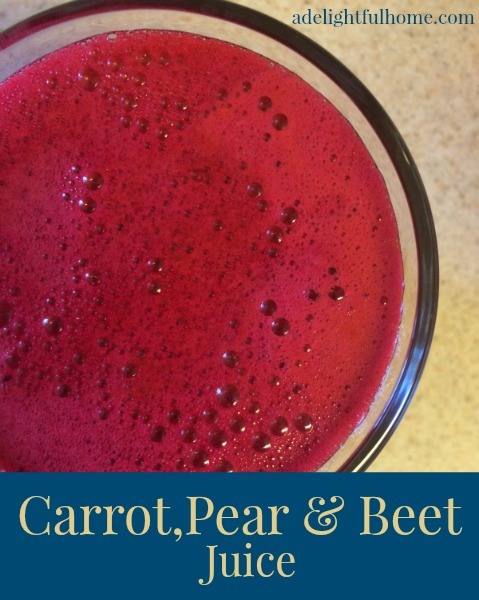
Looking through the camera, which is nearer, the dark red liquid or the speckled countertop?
the dark red liquid

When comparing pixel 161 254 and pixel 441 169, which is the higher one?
pixel 441 169

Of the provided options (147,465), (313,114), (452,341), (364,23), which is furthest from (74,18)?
(452,341)

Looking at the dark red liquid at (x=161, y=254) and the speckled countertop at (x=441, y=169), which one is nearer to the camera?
the dark red liquid at (x=161, y=254)

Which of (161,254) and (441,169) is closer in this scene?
(161,254)
